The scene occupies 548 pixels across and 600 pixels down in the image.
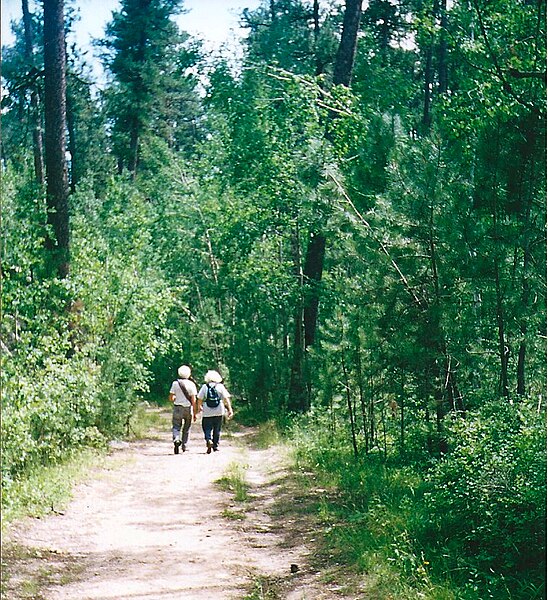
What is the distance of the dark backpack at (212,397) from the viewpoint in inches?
532

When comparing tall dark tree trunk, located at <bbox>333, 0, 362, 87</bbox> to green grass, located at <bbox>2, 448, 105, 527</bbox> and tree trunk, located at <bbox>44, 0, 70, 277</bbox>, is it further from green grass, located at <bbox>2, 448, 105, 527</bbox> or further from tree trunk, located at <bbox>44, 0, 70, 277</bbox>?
green grass, located at <bbox>2, 448, 105, 527</bbox>

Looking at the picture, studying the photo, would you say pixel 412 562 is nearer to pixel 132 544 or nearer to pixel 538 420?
pixel 538 420

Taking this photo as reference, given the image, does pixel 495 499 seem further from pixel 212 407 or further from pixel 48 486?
pixel 212 407

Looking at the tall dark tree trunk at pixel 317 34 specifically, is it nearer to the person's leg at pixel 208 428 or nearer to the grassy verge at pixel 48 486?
the person's leg at pixel 208 428

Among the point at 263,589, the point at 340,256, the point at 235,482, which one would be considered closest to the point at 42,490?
the point at 235,482

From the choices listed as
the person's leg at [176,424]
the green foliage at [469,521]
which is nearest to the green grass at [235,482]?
the green foliage at [469,521]

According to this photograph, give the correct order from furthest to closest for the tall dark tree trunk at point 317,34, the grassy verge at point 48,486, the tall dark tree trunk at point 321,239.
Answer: the tall dark tree trunk at point 317,34 → the tall dark tree trunk at point 321,239 → the grassy verge at point 48,486

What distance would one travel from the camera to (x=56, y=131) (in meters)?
12.1

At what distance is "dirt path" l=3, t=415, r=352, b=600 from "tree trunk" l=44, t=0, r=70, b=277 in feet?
Result: 12.9

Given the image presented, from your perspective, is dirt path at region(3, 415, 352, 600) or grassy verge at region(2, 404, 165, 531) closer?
dirt path at region(3, 415, 352, 600)

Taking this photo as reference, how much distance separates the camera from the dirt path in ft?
20.2

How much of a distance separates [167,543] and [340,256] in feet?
18.0

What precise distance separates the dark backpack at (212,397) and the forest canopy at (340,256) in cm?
157

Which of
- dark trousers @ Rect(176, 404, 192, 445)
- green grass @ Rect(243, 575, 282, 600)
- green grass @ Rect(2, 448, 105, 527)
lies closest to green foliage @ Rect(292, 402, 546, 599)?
green grass @ Rect(243, 575, 282, 600)
